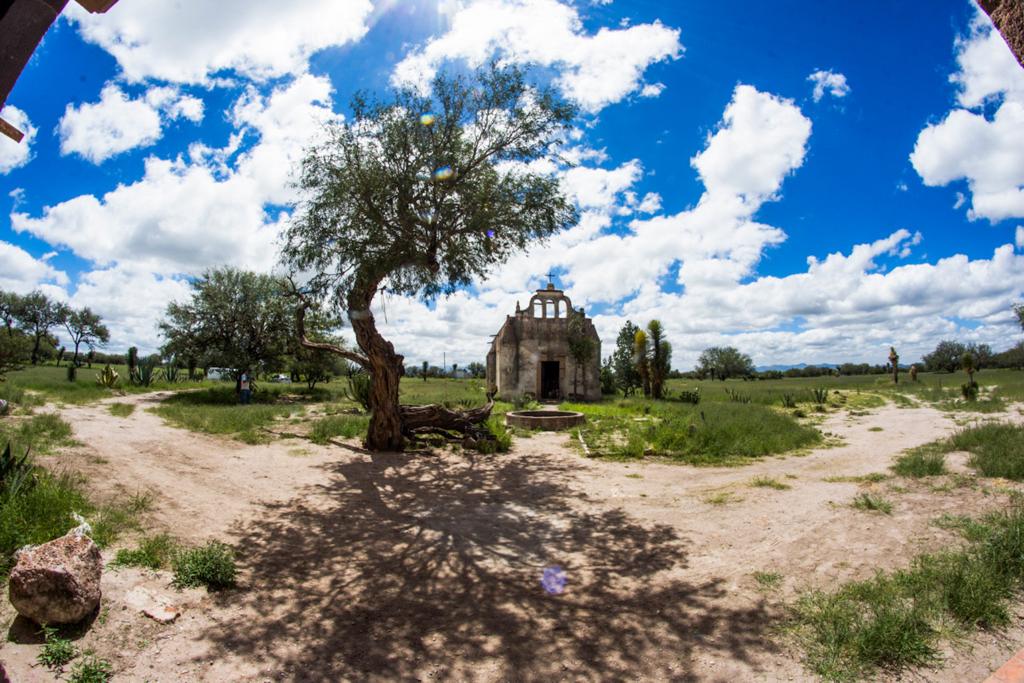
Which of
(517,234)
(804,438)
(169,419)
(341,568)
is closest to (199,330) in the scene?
(169,419)

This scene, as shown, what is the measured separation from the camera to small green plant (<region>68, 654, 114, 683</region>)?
10.4 feet

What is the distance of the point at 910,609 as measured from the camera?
384 cm

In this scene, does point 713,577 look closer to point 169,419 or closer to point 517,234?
point 517,234

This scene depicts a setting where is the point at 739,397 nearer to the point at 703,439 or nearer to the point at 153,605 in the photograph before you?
the point at 703,439

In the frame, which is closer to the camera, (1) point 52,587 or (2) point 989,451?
(1) point 52,587

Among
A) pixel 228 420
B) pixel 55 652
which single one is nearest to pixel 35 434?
pixel 228 420

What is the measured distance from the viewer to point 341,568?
5.46 m

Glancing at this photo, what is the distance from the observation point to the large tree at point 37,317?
145 feet

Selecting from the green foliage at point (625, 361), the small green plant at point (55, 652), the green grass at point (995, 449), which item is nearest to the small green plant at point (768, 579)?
the green grass at point (995, 449)

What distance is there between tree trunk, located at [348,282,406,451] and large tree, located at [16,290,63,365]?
49539mm

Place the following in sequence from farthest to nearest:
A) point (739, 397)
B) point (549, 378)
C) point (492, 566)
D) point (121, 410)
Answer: point (549, 378) < point (739, 397) < point (121, 410) < point (492, 566)

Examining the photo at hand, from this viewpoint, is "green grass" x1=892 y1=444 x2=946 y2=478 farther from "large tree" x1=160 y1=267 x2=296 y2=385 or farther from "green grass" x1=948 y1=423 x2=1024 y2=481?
"large tree" x1=160 y1=267 x2=296 y2=385

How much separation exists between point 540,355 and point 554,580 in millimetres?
21272

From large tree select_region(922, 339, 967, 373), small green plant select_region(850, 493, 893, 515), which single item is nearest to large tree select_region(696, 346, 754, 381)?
large tree select_region(922, 339, 967, 373)
